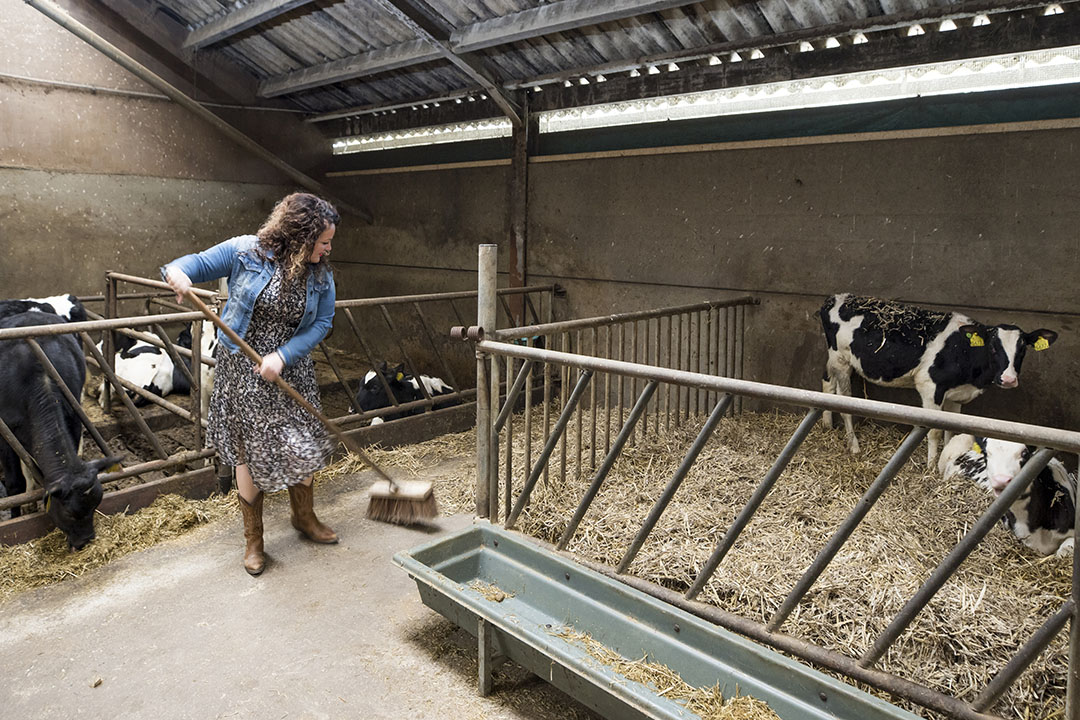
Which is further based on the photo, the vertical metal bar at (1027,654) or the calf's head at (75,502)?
the calf's head at (75,502)

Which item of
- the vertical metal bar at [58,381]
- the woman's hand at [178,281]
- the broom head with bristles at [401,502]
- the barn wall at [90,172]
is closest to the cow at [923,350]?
the broom head with bristles at [401,502]

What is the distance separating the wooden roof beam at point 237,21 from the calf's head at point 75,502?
4116 mm

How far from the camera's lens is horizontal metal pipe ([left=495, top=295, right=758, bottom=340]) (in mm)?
3129

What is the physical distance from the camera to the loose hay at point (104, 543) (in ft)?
10.9

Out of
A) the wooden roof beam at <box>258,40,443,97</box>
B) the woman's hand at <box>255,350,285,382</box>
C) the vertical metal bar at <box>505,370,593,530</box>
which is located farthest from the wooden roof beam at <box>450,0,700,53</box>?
the woman's hand at <box>255,350,285,382</box>

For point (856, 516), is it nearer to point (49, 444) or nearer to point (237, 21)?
point (49, 444)

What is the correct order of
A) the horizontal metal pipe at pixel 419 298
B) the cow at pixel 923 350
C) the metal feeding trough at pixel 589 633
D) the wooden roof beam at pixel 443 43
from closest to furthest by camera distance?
the metal feeding trough at pixel 589 633 < the cow at pixel 923 350 < the horizontal metal pipe at pixel 419 298 < the wooden roof beam at pixel 443 43

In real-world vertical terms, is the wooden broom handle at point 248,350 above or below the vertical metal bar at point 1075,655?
above

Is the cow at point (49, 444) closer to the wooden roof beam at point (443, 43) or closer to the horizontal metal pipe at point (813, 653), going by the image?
the horizontal metal pipe at point (813, 653)

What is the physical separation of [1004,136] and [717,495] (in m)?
2.89

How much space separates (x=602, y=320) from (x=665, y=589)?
175 centimetres

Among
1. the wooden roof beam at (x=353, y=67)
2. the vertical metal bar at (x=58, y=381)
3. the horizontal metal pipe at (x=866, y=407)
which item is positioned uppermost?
the wooden roof beam at (x=353, y=67)

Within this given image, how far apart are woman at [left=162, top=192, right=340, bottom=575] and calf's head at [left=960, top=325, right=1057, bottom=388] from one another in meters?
3.56

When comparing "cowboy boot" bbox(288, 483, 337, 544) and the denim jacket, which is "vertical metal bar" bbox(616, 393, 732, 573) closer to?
the denim jacket
